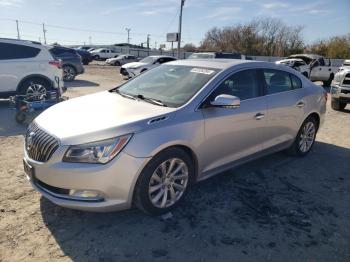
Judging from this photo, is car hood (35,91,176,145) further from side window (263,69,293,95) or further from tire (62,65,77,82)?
tire (62,65,77,82)

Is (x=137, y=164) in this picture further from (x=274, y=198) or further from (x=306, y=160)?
(x=306, y=160)

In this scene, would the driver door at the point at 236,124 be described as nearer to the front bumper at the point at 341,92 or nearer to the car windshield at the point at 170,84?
the car windshield at the point at 170,84

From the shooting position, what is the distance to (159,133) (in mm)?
3297

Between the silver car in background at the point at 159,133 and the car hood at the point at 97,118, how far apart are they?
0.01m

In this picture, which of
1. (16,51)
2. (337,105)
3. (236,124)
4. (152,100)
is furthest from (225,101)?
(337,105)

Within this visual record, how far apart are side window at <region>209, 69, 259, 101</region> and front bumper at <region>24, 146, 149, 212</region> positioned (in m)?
1.39

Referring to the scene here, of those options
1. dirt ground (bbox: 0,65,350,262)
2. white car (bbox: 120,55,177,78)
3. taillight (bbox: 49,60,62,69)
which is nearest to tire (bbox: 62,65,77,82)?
white car (bbox: 120,55,177,78)

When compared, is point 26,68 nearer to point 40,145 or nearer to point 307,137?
point 40,145

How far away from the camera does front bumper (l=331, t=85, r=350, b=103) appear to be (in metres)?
9.88

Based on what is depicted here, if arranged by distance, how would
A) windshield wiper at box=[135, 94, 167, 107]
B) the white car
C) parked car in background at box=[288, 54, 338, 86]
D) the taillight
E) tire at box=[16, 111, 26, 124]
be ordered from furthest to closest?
parked car in background at box=[288, 54, 338, 86] < the white car < the taillight < tire at box=[16, 111, 26, 124] < windshield wiper at box=[135, 94, 167, 107]

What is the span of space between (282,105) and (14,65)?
23.6 ft

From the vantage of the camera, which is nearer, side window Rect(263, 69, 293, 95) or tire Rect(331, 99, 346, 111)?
side window Rect(263, 69, 293, 95)

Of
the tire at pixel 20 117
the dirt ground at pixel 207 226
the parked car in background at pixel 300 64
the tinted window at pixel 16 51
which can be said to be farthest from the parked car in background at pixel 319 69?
the tire at pixel 20 117

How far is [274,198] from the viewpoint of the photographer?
4109 millimetres
